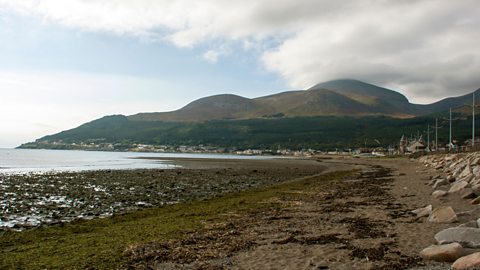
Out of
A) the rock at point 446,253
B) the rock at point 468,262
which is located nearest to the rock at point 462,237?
the rock at point 446,253

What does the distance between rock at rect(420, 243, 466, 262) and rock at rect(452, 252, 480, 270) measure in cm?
57

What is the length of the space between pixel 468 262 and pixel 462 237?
170 cm

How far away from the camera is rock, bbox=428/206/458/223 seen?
1134 cm

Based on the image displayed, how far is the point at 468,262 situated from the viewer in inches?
266

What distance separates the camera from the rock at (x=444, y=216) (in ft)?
37.2

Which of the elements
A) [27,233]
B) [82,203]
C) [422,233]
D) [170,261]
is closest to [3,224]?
[27,233]

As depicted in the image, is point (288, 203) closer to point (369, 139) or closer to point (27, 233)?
point (27, 233)

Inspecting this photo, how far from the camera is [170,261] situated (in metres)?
9.28

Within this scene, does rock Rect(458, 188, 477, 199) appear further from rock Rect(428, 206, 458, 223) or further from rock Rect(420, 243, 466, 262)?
rock Rect(420, 243, 466, 262)

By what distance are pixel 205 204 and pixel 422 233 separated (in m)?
12.4

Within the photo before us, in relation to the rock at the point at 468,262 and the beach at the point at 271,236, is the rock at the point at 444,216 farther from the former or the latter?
the rock at the point at 468,262

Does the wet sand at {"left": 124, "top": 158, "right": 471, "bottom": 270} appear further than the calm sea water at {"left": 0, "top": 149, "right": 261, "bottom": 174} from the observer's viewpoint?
No

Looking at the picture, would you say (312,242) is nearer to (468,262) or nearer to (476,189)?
(468,262)

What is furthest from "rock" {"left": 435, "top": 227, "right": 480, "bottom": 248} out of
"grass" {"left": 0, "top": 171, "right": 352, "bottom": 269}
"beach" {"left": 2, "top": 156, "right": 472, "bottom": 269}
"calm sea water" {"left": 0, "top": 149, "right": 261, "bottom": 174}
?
"calm sea water" {"left": 0, "top": 149, "right": 261, "bottom": 174}
